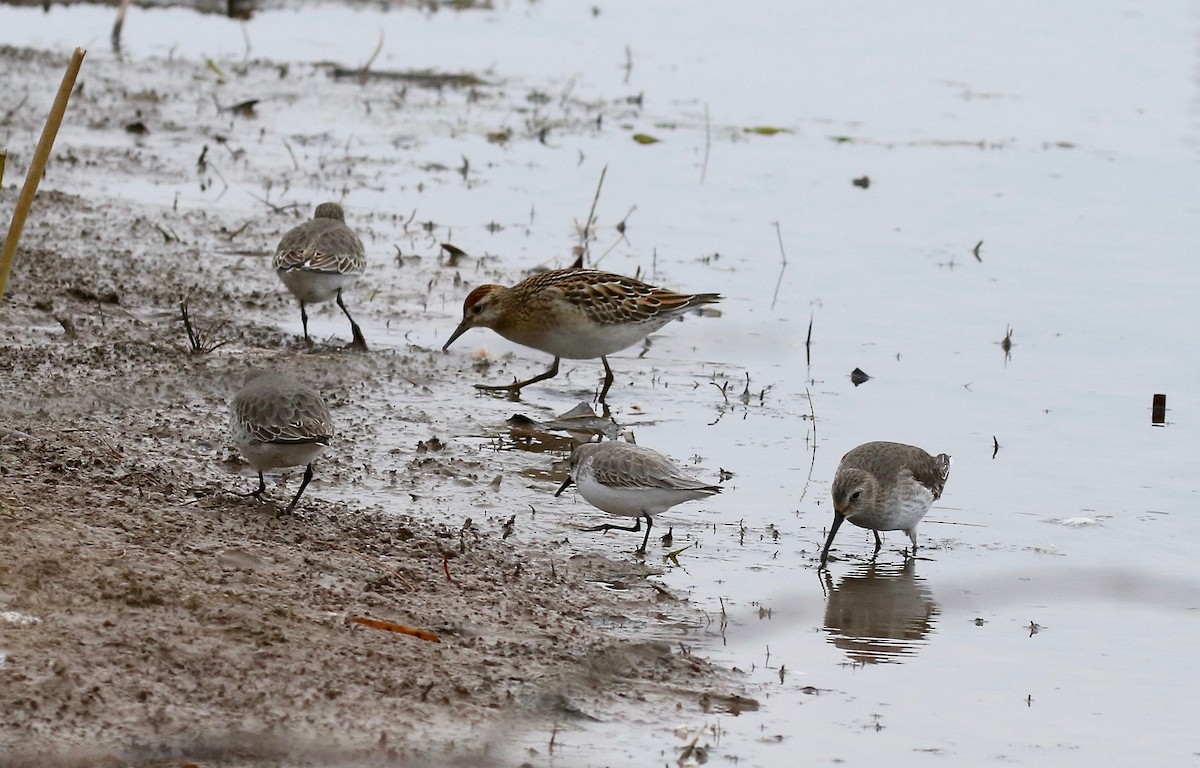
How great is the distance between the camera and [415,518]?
8219mm

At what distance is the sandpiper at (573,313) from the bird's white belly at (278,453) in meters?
3.09

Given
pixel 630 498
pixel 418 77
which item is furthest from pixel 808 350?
pixel 418 77

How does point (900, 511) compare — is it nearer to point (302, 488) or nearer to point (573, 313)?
point (302, 488)

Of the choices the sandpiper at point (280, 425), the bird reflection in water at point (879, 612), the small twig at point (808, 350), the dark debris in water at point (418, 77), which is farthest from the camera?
the dark debris in water at point (418, 77)

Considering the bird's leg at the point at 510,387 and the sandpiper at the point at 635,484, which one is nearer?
the sandpiper at the point at 635,484

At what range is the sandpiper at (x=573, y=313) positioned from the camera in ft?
36.3

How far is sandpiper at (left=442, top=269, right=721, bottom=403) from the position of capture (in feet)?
36.3

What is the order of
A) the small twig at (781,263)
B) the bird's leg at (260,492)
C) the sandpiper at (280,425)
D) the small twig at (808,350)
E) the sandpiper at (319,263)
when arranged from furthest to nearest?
the small twig at (781,263) < the small twig at (808,350) < the sandpiper at (319,263) < the bird's leg at (260,492) < the sandpiper at (280,425)

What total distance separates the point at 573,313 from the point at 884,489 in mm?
3332

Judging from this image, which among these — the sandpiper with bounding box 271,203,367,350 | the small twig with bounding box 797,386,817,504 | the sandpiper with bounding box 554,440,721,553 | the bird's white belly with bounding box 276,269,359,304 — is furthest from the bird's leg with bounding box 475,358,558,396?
the sandpiper with bounding box 554,440,721,553

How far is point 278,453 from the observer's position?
7.81 m

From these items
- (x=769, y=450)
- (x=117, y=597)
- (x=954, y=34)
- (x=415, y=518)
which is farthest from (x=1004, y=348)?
(x=954, y=34)

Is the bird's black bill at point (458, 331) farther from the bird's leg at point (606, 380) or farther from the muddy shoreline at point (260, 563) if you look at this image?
the bird's leg at point (606, 380)

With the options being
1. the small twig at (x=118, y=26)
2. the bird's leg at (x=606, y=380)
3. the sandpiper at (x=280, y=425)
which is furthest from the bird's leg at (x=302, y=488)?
the small twig at (x=118, y=26)
